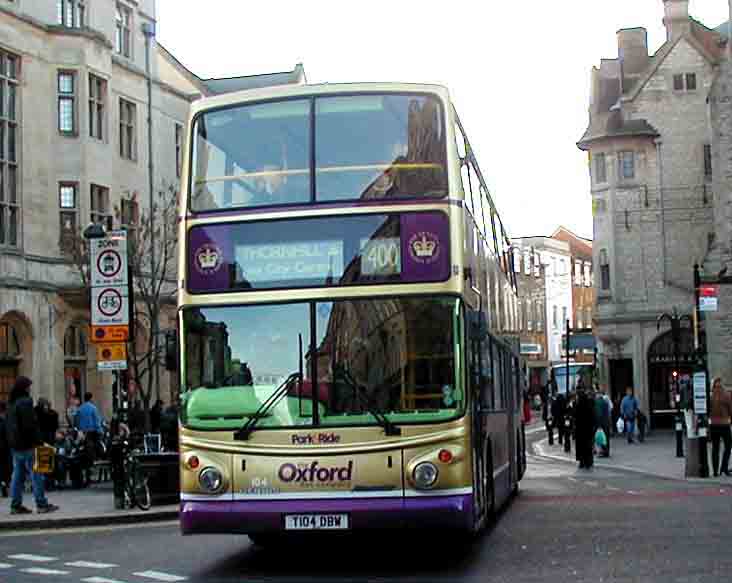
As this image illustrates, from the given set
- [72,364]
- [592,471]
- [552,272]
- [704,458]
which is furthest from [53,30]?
[552,272]

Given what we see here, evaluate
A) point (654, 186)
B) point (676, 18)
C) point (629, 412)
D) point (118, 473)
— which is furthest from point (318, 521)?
point (676, 18)

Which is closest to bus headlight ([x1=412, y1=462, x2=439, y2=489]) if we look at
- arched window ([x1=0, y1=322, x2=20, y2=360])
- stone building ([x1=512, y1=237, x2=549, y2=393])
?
arched window ([x1=0, y1=322, x2=20, y2=360])

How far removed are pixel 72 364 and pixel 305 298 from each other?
99.5 feet

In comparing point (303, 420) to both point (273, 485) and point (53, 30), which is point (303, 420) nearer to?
point (273, 485)

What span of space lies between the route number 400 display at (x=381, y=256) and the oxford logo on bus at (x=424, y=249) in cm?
13

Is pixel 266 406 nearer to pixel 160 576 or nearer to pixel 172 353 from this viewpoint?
pixel 172 353

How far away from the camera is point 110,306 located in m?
20.9

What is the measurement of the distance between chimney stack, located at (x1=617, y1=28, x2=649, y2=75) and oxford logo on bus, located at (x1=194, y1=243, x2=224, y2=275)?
5617cm

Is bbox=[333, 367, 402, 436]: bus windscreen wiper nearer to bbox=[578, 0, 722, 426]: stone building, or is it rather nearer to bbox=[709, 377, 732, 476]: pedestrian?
bbox=[709, 377, 732, 476]: pedestrian

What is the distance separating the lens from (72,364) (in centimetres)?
4153

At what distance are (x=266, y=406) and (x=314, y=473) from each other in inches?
28.7

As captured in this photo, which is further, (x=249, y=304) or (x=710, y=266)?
(x=710, y=266)

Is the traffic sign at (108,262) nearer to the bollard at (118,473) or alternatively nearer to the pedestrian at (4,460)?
the bollard at (118,473)

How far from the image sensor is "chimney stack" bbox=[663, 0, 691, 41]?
63.0 meters
